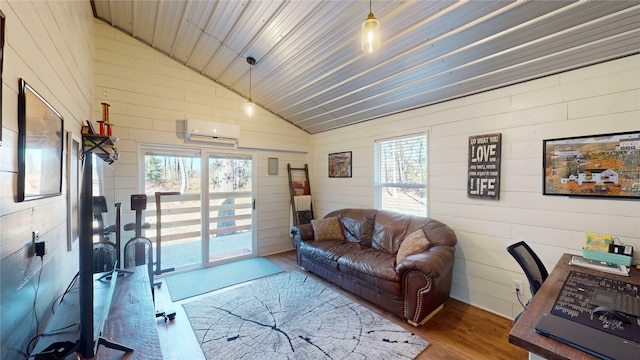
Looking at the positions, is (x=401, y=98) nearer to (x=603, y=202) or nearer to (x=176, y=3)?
(x=603, y=202)

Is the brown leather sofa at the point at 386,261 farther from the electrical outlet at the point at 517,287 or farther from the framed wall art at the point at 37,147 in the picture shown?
the framed wall art at the point at 37,147

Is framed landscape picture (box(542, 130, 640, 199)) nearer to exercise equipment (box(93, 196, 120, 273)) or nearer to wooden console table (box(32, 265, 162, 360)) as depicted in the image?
wooden console table (box(32, 265, 162, 360))

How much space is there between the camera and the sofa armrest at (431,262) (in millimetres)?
2322

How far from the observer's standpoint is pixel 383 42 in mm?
2391

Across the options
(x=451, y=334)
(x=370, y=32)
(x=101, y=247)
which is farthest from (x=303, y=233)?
(x=370, y=32)

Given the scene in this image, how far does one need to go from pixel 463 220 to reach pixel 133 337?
3192 mm

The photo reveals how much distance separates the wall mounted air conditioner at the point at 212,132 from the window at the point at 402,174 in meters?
2.42

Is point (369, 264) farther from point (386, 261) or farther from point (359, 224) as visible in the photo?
point (359, 224)

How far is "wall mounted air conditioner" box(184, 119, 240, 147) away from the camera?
3725mm

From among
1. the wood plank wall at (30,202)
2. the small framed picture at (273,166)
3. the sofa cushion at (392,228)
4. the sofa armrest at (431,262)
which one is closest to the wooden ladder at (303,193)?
the small framed picture at (273,166)

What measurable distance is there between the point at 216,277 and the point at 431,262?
298cm

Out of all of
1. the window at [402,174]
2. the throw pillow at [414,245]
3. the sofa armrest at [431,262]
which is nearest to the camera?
the sofa armrest at [431,262]

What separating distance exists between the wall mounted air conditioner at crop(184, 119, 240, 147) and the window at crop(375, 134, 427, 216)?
242cm

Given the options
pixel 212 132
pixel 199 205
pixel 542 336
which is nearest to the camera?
pixel 542 336
